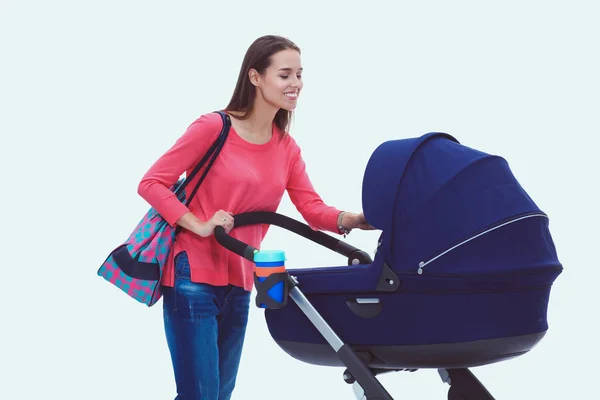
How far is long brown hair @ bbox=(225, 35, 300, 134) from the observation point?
3297 mm

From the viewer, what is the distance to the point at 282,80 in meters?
3.27

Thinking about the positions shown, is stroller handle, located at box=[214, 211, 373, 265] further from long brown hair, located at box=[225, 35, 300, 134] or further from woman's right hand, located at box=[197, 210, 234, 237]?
long brown hair, located at box=[225, 35, 300, 134]

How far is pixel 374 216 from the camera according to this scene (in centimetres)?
284

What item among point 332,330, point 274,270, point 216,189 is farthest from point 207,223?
point 332,330

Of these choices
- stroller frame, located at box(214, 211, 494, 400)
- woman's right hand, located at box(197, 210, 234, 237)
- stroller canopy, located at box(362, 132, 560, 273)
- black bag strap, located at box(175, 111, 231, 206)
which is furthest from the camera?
black bag strap, located at box(175, 111, 231, 206)

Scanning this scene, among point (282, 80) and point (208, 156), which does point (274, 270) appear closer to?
point (208, 156)

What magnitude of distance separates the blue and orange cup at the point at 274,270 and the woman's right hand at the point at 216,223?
0.23m

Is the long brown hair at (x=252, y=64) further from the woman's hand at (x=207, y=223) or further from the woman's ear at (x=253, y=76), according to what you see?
the woman's hand at (x=207, y=223)

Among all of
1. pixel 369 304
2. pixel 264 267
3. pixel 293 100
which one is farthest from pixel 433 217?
pixel 293 100

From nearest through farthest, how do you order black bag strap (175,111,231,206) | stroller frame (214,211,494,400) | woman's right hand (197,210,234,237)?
stroller frame (214,211,494,400) → woman's right hand (197,210,234,237) → black bag strap (175,111,231,206)

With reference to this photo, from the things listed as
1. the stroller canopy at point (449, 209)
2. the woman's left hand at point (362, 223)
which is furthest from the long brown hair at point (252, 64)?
the stroller canopy at point (449, 209)

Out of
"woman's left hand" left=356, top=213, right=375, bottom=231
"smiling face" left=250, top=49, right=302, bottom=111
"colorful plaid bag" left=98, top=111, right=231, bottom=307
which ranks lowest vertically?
"colorful plaid bag" left=98, top=111, right=231, bottom=307

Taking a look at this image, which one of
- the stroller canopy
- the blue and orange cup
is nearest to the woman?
the blue and orange cup

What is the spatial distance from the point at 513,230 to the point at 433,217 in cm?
25
